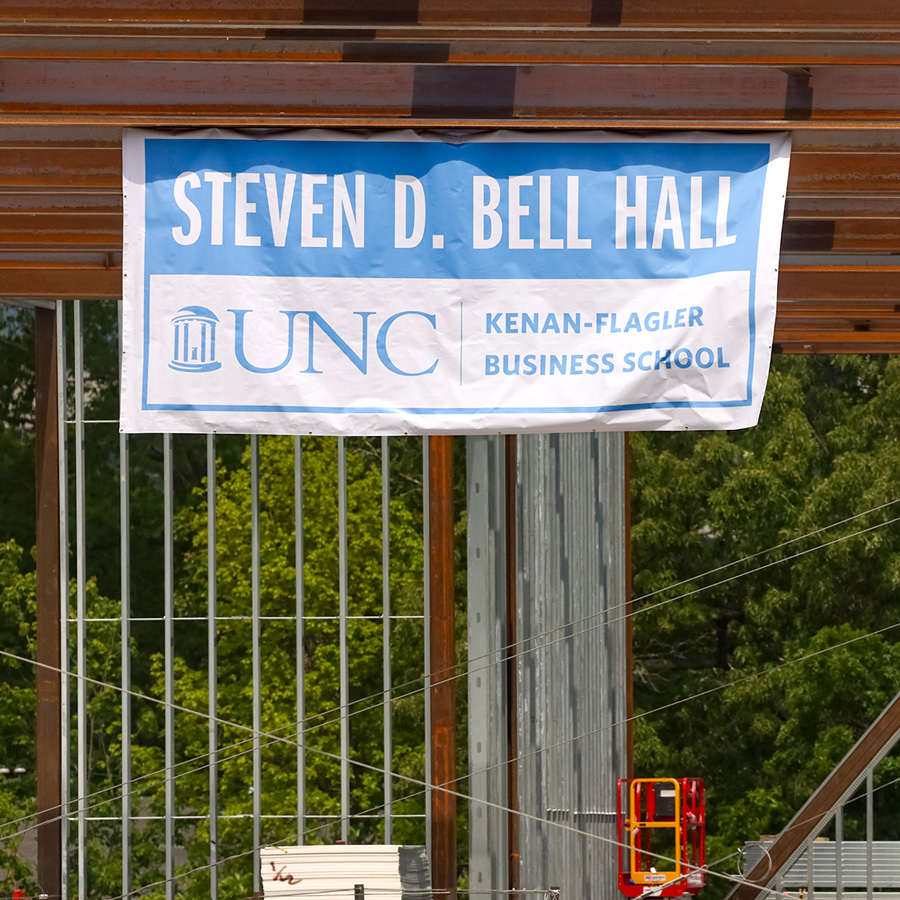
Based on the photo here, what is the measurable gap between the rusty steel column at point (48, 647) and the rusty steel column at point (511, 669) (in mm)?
6021

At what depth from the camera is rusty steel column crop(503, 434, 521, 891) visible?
1450cm

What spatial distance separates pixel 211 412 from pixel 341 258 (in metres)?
0.79

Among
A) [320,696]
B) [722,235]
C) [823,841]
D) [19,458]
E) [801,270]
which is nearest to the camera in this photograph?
[722,235]

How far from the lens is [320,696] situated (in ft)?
77.3

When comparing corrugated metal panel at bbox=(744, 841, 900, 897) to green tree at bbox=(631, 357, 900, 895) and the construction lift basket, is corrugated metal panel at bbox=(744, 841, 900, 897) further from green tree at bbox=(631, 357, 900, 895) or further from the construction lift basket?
green tree at bbox=(631, 357, 900, 895)

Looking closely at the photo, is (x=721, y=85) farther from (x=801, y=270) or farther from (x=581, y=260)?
(x=801, y=270)

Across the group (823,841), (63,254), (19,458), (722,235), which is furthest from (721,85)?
(19,458)

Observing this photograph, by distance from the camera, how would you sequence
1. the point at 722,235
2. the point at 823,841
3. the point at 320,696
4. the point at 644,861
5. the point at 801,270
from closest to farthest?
the point at 722,235, the point at 801,270, the point at 823,841, the point at 644,861, the point at 320,696

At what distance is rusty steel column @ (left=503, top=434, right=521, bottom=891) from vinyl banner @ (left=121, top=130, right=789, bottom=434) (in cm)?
924

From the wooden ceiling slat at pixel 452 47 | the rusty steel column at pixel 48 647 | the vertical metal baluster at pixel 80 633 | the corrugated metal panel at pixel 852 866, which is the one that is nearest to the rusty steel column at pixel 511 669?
the corrugated metal panel at pixel 852 866

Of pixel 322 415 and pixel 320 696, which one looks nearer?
pixel 322 415

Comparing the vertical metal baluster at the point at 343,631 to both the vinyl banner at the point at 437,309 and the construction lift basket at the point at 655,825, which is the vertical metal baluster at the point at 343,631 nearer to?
the construction lift basket at the point at 655,825

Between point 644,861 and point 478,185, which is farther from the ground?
point 478,185

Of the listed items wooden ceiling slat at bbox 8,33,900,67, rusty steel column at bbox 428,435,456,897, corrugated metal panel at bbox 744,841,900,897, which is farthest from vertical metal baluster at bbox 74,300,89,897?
wooden ceiling slat at bbox 8,33,900,67
